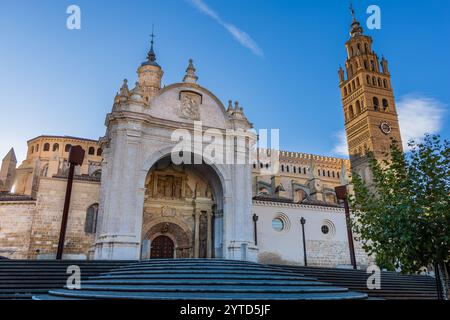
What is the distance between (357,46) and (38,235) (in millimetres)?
57984

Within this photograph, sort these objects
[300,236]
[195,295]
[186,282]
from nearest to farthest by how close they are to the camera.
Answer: [195,295]
[186,282]
[300,236]

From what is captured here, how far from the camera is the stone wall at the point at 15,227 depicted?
66.1ft

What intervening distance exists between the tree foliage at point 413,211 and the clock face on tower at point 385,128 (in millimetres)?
44557

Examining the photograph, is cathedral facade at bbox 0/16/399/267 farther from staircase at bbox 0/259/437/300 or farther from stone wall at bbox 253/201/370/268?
staircase at bbox 0/259/437/300

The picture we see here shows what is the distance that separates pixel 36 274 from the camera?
1118 cm

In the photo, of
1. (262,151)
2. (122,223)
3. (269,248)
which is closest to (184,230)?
(122,223)

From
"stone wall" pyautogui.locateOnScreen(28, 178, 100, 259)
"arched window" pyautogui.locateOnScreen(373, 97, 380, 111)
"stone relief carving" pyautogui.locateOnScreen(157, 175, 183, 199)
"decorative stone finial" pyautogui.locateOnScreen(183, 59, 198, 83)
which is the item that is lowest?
"stone wall" pyautogui.locateOnScreen(28, 178, 100, 259)

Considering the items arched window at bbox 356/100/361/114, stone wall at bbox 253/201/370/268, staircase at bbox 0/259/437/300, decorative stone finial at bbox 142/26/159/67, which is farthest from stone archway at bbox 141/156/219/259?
arched window at bbox 356/100/361/114

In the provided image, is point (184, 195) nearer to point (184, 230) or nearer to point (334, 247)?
point (184, 230)

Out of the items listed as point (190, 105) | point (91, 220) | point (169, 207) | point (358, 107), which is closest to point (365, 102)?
point (358, 107)

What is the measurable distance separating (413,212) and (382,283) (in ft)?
24.8

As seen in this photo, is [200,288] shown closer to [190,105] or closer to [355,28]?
[190,105]

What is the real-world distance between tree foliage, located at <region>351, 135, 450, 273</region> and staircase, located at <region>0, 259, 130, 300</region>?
9.87 metres

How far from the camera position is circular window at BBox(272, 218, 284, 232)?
25.3 m
